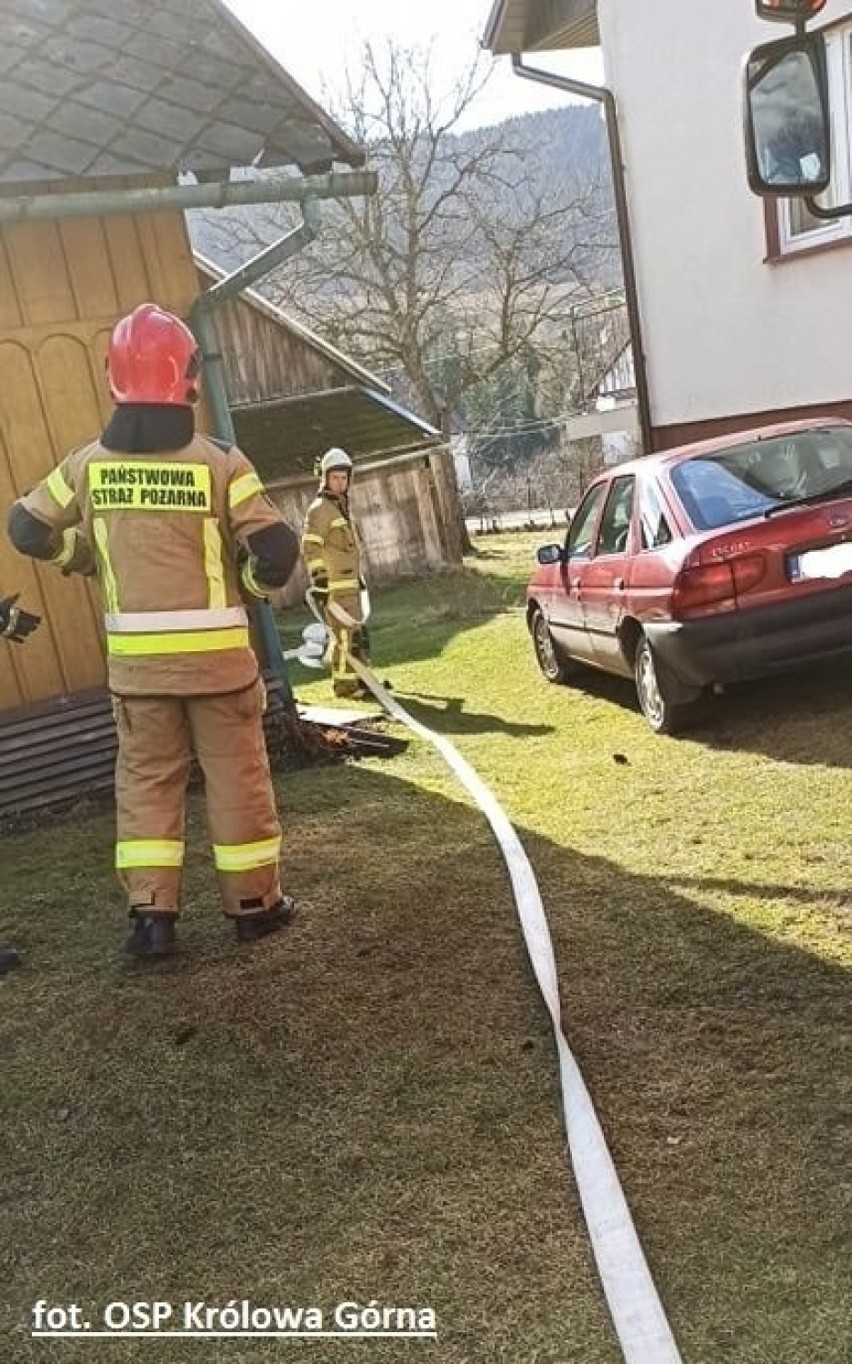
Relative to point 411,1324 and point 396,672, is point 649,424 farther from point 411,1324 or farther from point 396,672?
point 411,1324

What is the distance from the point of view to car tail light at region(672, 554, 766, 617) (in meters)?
5.86

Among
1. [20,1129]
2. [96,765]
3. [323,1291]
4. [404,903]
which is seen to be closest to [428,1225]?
[323,1291]

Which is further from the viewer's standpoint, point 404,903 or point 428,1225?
point 404,903

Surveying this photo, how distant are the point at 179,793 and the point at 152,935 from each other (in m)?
0.50

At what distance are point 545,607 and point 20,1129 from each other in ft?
19.0

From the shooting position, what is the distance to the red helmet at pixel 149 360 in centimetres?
383

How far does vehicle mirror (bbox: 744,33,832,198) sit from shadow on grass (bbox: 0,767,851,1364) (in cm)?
223

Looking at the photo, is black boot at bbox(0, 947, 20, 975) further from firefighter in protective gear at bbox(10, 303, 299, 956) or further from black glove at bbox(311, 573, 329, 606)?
black glove at bbox(311, 573, 329, 606)

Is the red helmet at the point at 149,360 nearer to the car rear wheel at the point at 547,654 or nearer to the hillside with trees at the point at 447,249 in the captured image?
the car rear wheel at the point at 547,654

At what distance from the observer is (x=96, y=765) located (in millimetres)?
6395

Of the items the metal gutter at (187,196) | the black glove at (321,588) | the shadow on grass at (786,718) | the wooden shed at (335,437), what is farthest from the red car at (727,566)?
the wooden shed at (335,437)

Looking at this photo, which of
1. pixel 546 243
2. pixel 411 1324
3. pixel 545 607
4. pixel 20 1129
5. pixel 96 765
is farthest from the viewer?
pixel 546 243

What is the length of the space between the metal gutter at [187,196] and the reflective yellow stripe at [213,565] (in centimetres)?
238

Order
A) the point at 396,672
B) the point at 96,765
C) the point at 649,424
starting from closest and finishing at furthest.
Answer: the point at 96,765, the point at 396,672, the point at 649,424
